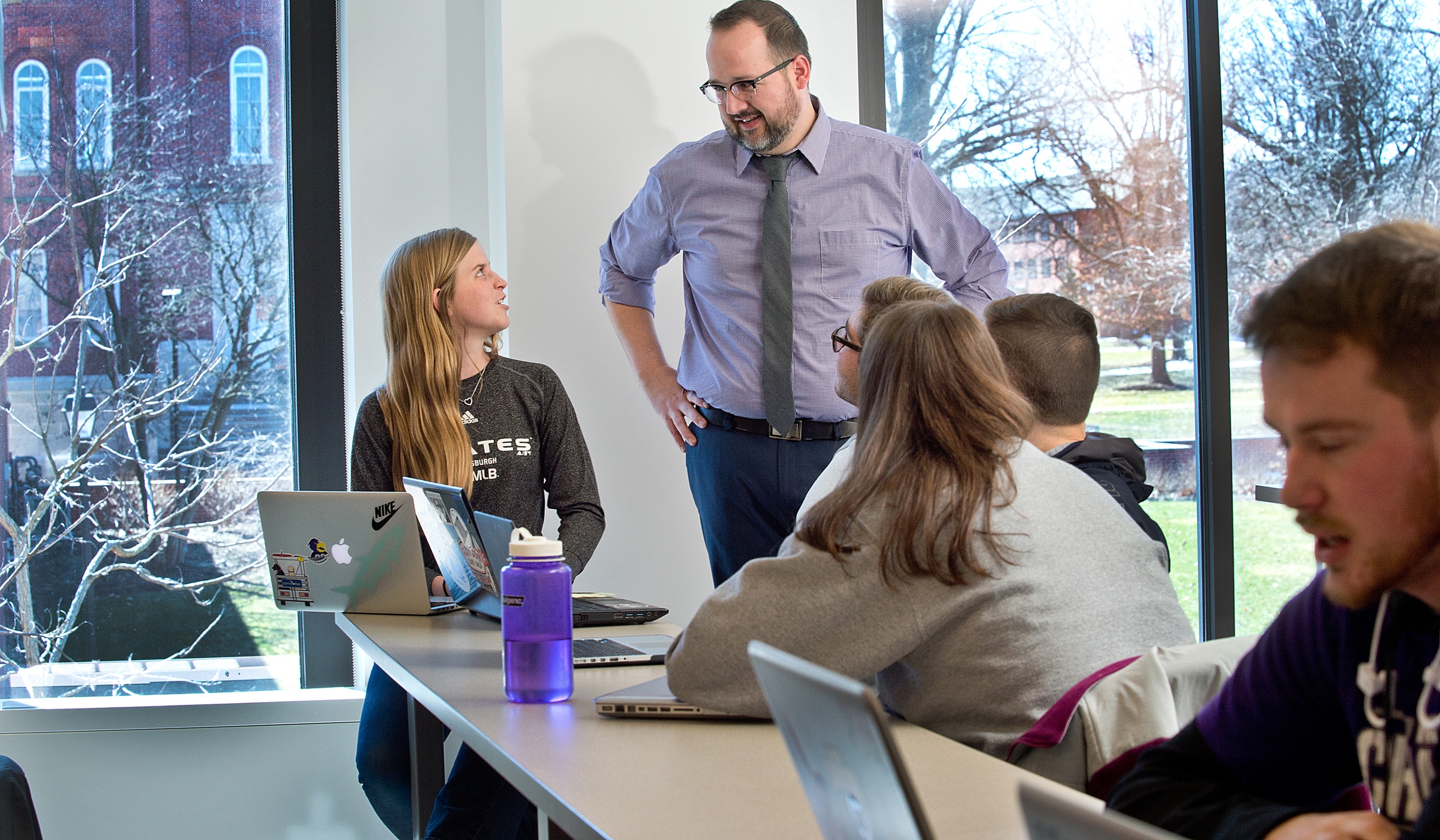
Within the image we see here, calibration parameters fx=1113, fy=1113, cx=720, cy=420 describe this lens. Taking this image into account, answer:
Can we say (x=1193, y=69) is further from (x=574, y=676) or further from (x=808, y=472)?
(x=574, y=676)

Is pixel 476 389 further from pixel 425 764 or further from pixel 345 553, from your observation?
pixel 425 764

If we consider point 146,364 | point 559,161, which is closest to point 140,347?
point 146,364

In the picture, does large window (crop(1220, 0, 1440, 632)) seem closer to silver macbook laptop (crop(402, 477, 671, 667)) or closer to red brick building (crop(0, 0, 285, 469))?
silver macbook laptop (crop(402, 477, 671, 667))

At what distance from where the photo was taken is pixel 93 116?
3066 millimetres

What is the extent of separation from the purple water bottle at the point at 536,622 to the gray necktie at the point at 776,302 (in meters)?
1.19

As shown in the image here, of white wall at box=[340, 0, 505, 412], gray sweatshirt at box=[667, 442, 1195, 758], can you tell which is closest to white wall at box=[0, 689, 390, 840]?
white wall at box=[340, 0, 505, 412]

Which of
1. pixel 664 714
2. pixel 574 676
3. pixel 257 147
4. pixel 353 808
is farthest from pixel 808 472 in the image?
pixel 257 147

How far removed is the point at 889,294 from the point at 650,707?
3.38 ft

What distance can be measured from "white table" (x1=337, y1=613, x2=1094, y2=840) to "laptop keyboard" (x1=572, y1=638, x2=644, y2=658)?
1.8 inches

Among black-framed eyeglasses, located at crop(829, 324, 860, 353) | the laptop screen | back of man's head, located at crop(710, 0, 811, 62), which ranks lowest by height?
the laptop screen

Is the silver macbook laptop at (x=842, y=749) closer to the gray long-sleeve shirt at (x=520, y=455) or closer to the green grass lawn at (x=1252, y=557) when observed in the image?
the gray long-sleeve shirt at (x=520, y=455)

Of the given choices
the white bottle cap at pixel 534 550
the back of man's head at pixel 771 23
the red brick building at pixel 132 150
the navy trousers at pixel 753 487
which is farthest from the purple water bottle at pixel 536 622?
the red brick building at pixel 132 150

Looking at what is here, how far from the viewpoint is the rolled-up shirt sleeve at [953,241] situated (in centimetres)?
272

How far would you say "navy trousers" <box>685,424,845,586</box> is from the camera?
8.39 feet
